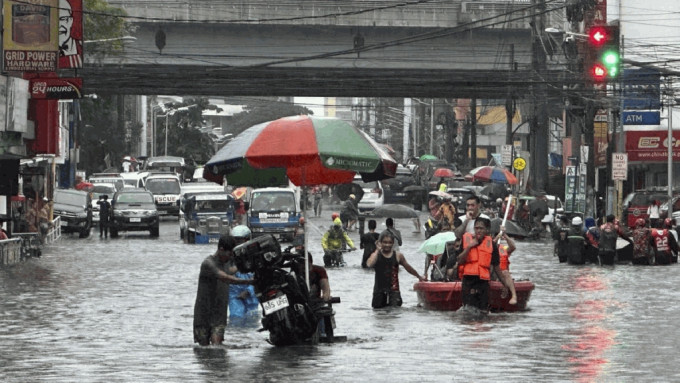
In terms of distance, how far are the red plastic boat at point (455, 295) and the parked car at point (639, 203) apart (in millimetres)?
27393

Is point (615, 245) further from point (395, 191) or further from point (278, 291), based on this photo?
point (395, 191)

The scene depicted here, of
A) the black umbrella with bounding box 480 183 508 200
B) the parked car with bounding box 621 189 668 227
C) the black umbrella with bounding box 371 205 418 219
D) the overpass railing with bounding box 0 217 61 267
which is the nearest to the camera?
the overpass railing with bounding box 0 217 61 267

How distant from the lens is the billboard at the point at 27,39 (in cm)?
4147

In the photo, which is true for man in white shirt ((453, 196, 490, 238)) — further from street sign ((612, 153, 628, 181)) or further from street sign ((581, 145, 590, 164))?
street sign ((581, 145, 590, 164))

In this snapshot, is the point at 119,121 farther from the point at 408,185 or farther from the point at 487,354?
the point at 487,354

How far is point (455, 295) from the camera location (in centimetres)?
2383

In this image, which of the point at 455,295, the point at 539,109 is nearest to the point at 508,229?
the point at 455,295

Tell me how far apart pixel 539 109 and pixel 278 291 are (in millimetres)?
49897

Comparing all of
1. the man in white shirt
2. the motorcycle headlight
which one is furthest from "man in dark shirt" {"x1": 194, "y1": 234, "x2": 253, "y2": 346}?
the man in white shirt

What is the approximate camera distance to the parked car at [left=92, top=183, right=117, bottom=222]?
62.2 meters

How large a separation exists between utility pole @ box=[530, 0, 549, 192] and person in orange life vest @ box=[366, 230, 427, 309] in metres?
28.6

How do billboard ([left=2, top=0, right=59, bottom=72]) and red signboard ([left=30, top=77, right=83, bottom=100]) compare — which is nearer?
billboard ([left=2, top=0, right=59, bottom=72])

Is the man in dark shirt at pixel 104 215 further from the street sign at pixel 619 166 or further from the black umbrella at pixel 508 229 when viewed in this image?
the black umbrella at pixel 508 229

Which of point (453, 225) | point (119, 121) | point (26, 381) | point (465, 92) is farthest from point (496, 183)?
point (26, 381)
